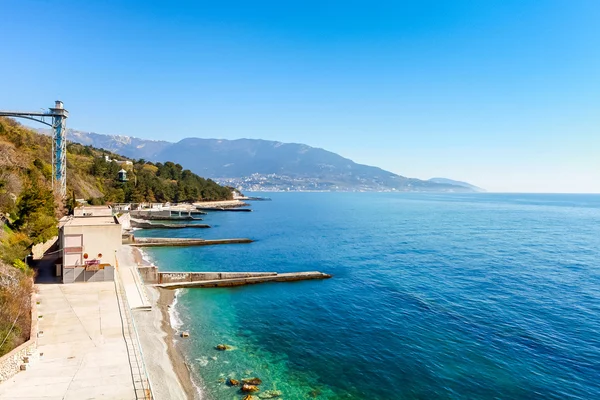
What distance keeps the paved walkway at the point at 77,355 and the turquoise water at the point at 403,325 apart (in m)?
4.90

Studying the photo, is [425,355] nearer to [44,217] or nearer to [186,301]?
[186,301]

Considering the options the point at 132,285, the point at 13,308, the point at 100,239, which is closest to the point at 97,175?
the point at 132,285

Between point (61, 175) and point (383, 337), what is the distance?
187 feet

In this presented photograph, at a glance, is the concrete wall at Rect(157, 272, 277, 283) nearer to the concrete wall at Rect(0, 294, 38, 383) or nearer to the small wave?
the small wave

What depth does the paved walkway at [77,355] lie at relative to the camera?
1400cm

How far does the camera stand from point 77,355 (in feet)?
54.4

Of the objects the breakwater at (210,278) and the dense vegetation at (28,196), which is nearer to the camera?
the dense vegetation at (28,196)

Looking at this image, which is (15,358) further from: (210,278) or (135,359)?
(210,278)

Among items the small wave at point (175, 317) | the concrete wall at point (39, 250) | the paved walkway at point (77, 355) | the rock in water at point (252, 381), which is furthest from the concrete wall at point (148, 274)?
the rock in water at point (252, 381)

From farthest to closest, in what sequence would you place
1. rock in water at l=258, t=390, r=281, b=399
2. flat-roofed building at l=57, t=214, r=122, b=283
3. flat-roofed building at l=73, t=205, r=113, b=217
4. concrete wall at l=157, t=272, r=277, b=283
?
flat-roofed building at l=73, t=205, r=113, b=217 → concrete wall at l=157, t=272, r=277, b=283 → flat-roofed building at l=57, t=214, r=122, b=283 → rock in water at l=258, t=390, r=281, b=399

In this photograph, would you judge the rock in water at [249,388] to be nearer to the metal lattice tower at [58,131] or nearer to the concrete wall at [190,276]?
the concrete wall at [190,276]

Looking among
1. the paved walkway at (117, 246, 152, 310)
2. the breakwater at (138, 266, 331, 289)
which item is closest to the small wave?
the paved walkway at (117, 246, 152, 310)

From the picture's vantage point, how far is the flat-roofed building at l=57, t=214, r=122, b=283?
27.0m

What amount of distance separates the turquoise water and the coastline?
0.88 m
